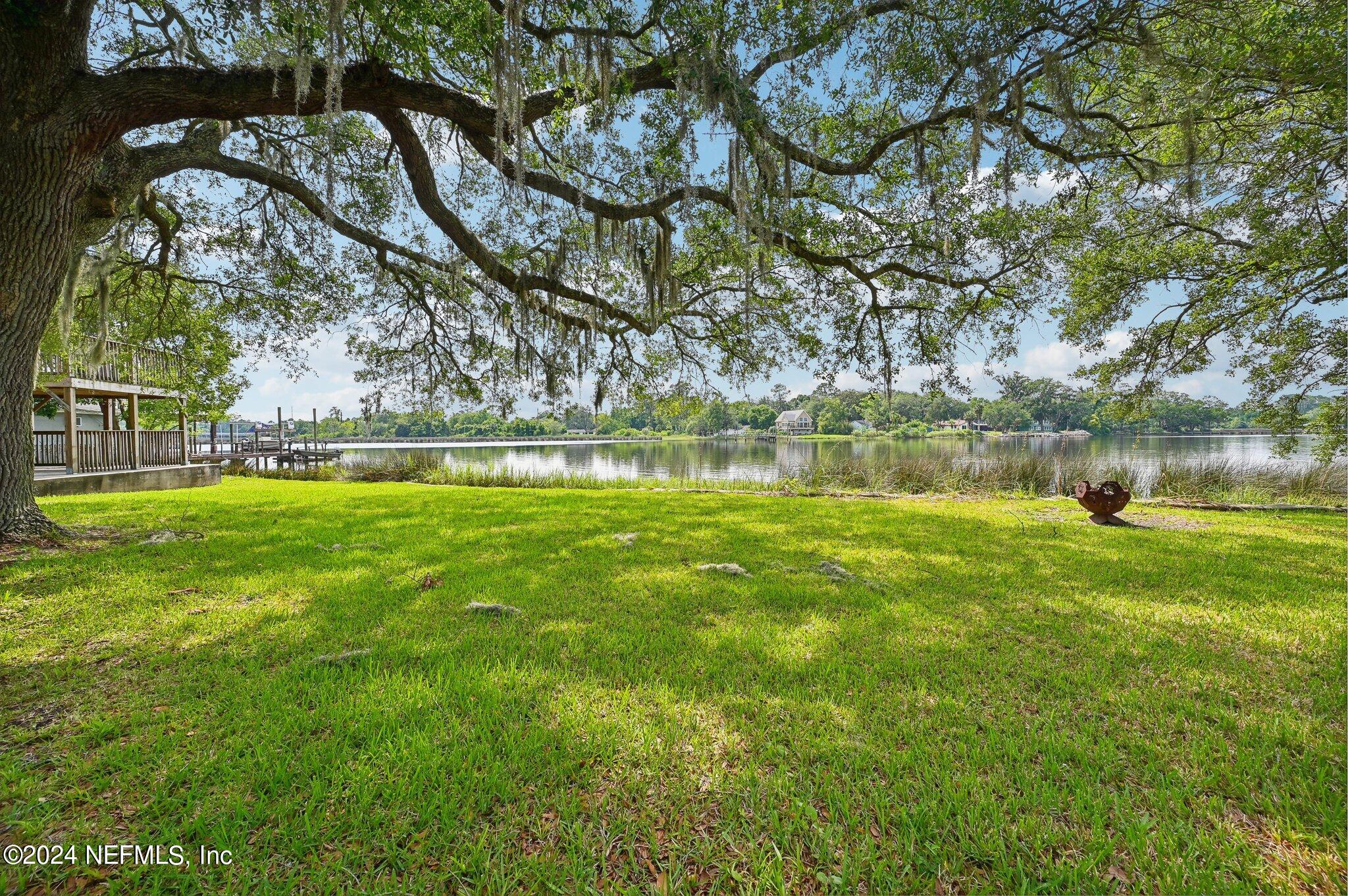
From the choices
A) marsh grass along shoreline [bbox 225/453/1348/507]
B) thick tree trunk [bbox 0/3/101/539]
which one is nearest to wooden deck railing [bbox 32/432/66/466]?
marsh grass along shoreline [bbox 225/453/1348/507]

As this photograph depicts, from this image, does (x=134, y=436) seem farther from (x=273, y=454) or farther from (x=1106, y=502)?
(x=1106, y=502)

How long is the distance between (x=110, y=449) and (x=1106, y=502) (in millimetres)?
19467

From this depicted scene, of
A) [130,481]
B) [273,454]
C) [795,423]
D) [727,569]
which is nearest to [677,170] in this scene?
[727,569]

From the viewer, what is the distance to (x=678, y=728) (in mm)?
1911

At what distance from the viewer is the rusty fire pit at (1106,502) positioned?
6.36 m

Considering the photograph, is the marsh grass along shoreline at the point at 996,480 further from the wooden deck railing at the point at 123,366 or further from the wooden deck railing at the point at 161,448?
the wooden deck railing at the point at 123,366

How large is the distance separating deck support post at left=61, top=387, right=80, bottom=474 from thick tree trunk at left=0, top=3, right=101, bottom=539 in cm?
851

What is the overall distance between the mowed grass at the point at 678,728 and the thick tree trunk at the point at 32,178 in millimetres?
1923

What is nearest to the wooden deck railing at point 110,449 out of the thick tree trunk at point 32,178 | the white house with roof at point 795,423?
the thick tree trunk at point 32,178

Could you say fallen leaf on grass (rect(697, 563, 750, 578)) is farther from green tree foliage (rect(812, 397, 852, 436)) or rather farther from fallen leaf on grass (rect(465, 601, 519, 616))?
green tree foliage (rect(812, 397, 852, 436))

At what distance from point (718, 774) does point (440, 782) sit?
0.94 meters

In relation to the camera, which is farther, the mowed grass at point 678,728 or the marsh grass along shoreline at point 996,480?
the marsh grass along shoreline at point 996,480

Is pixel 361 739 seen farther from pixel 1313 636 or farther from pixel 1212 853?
pixel 1313 636

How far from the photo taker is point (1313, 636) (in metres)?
2.73
